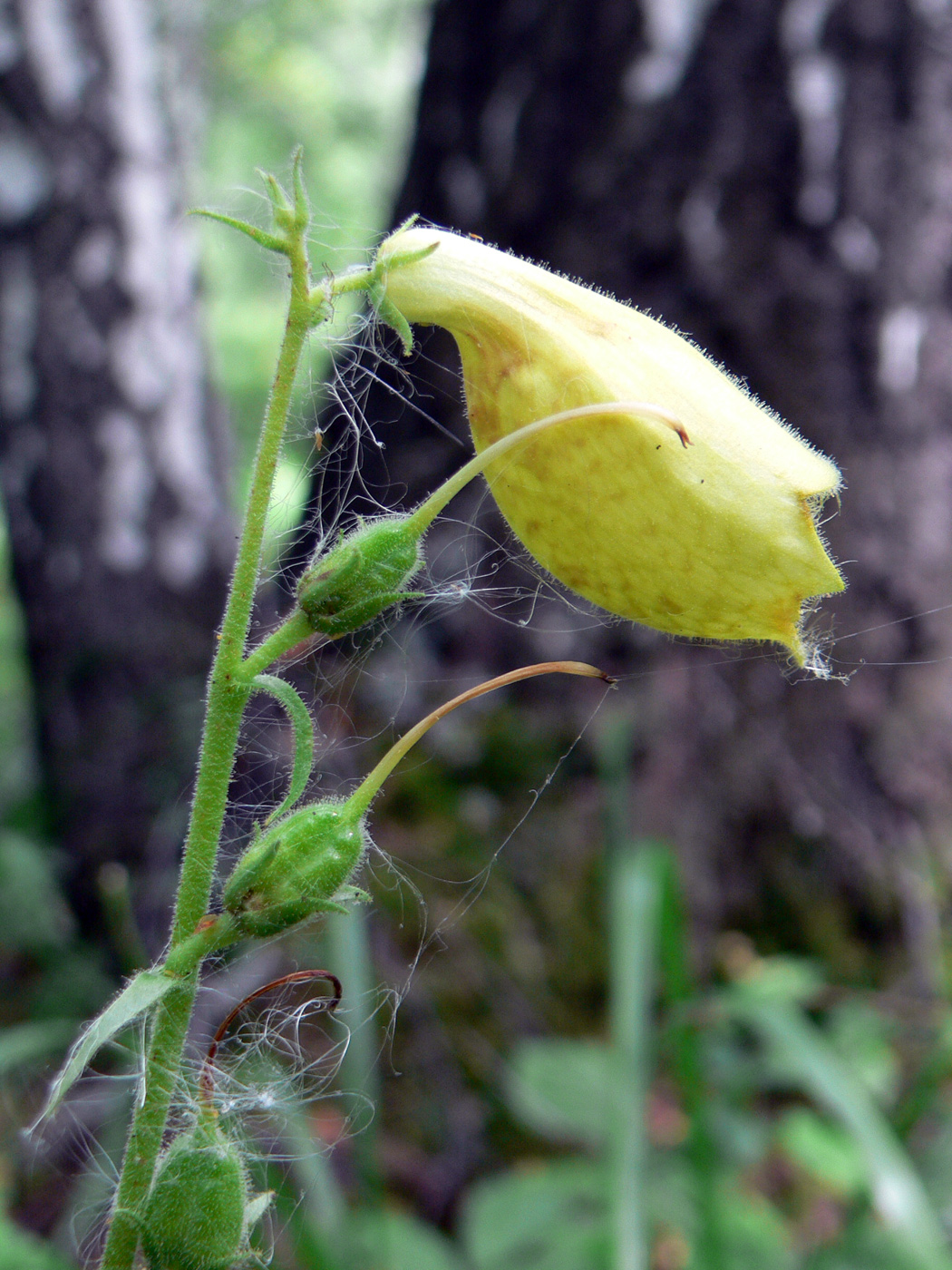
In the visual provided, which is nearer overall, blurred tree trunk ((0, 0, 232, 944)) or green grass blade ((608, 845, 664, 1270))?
green grass blade ((608, 845, 664, 1270))

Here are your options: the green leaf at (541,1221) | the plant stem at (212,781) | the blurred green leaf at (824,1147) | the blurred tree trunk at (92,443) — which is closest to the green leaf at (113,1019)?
the plant stem at (212,781)

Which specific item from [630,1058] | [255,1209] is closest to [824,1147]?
[630,1058]

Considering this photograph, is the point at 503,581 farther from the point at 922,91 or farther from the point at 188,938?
the point at 188,938

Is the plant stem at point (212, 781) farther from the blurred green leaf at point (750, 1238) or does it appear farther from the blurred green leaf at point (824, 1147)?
the blurred green leaf at point (824, 1147)

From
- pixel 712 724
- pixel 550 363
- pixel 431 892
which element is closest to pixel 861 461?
pixel 712 724

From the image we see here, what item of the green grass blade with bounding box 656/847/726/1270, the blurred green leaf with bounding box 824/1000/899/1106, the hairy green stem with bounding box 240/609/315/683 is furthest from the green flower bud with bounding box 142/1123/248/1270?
the blurred green leaf with bounding box 824/1000/899/1106

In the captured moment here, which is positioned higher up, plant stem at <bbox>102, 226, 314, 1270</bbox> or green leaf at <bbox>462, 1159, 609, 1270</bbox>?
plant stem at <bbox>102, 226, 314, 1270</bbox>

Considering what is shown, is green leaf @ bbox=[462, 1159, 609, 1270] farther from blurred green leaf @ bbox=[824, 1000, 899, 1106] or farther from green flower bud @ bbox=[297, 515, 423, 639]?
green flower bud @ bbox=[297, 515, 423, 639]
